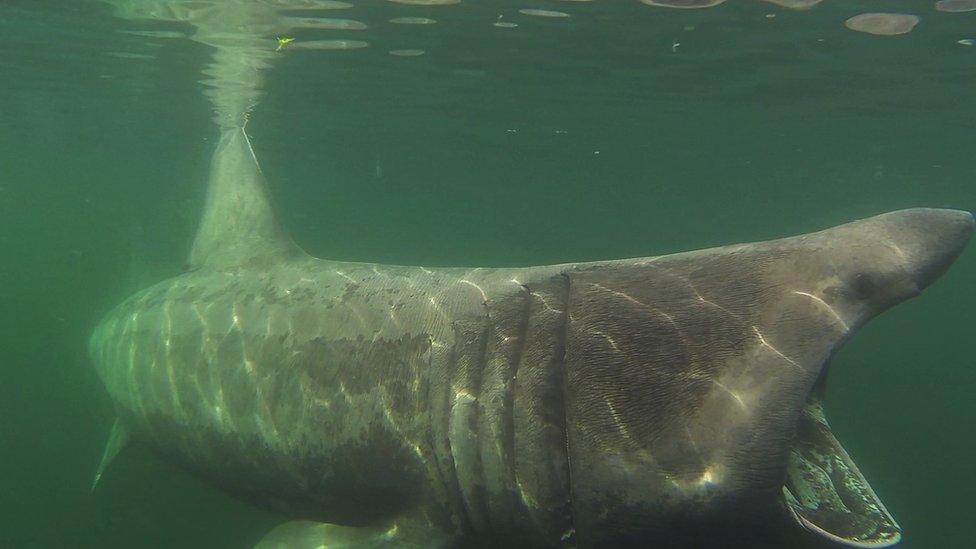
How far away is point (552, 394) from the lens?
3.52 metres

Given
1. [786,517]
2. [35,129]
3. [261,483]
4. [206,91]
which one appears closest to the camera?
[786,517]

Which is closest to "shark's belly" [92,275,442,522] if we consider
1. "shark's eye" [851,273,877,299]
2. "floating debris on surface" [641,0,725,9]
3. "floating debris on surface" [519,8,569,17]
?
"shark's eye" [851,273,877,299]

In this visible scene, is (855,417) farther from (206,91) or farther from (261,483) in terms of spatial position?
(206,91)

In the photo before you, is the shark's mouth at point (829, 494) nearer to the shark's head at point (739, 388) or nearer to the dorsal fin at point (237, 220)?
the shark's head at point (739, 388)

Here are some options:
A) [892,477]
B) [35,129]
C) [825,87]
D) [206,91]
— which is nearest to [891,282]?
[892,477]

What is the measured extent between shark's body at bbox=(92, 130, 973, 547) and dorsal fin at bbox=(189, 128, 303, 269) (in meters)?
0.81

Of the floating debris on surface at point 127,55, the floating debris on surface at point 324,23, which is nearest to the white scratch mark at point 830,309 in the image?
the floating debris on surface at point 324,23

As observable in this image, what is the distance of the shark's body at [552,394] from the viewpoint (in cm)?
296

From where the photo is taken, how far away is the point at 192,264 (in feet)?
24.0

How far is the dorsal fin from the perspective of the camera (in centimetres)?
653

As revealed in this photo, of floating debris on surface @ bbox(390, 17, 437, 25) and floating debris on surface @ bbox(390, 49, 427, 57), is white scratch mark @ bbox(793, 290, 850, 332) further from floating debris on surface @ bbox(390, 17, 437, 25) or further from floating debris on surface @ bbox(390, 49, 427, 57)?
floating debris on surface @ bbox(390, 49, 427, 57)

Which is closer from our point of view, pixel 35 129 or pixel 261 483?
pixel 261 483

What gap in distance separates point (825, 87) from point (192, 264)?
18849 millimetres

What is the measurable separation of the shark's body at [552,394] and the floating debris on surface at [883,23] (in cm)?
1269
